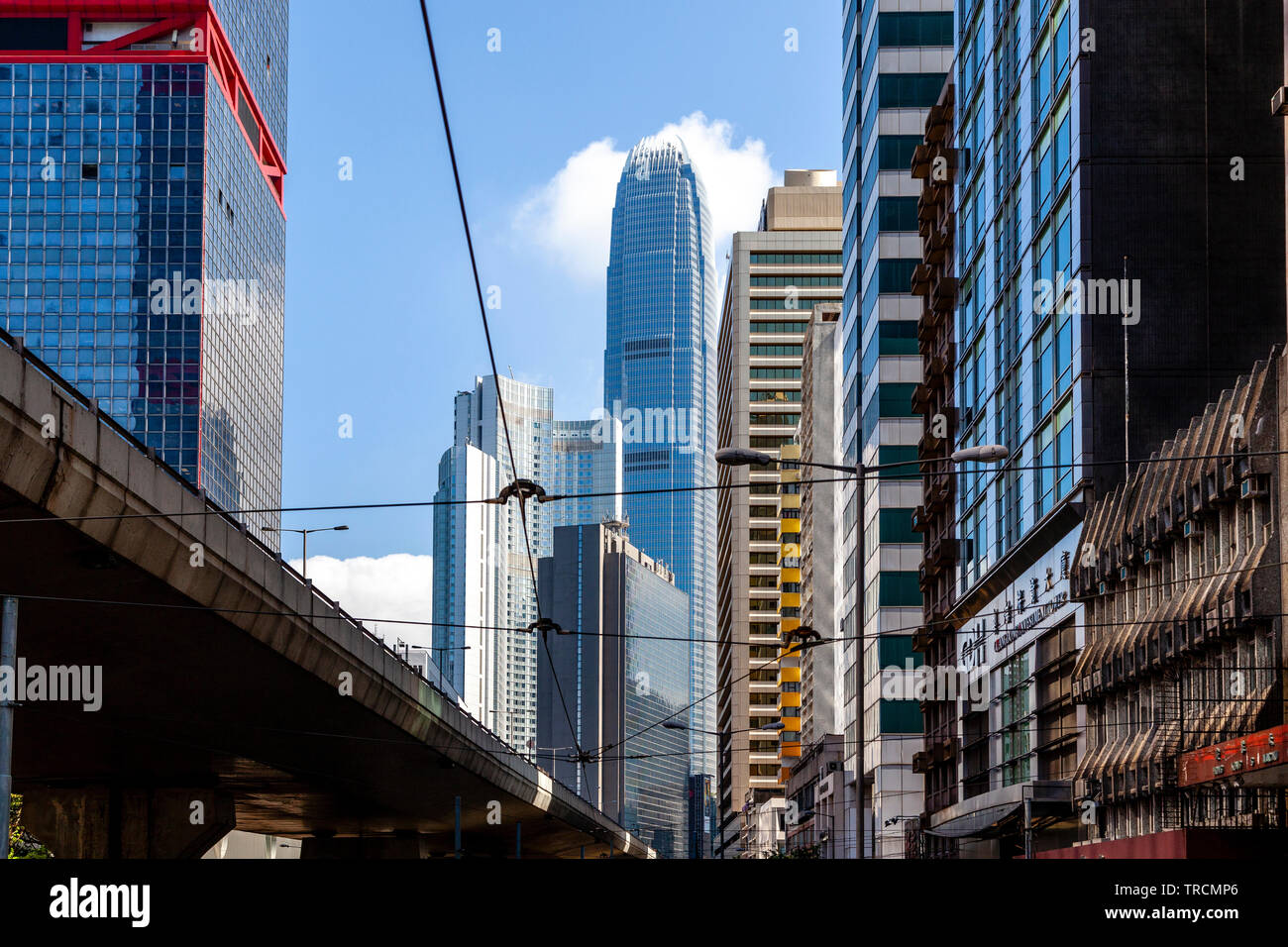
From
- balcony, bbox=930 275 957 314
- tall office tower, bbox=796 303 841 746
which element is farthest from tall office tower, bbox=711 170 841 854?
balcony, bbox=930 275 957 314

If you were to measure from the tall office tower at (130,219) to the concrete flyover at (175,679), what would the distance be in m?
102

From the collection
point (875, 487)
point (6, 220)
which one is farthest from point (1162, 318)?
point (6, 220)

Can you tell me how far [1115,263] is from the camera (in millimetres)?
49156

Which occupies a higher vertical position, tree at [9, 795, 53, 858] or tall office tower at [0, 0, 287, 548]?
tall office tower at [0, 0, 287, 548]

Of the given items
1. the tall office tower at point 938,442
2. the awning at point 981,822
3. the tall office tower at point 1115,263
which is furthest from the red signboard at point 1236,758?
the tall office tower at point 938,442

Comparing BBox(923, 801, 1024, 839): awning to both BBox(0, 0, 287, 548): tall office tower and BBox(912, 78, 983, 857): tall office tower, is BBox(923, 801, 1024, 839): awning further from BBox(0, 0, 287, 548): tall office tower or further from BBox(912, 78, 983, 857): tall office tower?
BBox(0, 0, 287, 548): tall office tower

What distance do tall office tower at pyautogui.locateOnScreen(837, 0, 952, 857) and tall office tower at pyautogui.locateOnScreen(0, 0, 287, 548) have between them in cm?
9310

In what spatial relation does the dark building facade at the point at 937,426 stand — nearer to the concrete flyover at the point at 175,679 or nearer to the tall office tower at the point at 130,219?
the concrete flyover at the point at 175,679

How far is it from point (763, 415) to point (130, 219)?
2900 inches

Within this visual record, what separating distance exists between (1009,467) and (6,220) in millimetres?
143748

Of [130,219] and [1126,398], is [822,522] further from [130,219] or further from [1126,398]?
[130,219]

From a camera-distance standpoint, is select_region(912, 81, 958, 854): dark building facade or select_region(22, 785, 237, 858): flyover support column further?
select_region(912, 81, 958, 854): dark building facade

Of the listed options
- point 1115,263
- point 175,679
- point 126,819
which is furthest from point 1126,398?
point 126,819

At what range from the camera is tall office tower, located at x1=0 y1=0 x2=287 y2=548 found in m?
168
